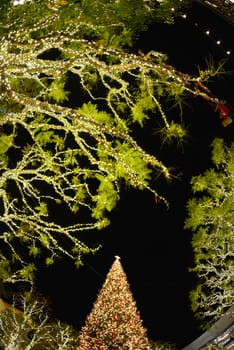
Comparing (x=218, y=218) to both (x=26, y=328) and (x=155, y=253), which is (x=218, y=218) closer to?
(x=155, y=253)

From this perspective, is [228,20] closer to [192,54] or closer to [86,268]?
[192,54]

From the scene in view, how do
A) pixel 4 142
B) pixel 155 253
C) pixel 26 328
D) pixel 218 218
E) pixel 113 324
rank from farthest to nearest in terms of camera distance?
pixel 155 253, pixel 113 324, pixel 26 328, pixel 218 218, pixel 4 142

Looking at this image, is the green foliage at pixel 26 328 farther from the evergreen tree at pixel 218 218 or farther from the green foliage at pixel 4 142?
the green foliage at pixel 4 142

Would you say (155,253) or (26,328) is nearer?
(26,328)

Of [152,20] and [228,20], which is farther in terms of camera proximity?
[228,20]

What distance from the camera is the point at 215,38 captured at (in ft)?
21.3

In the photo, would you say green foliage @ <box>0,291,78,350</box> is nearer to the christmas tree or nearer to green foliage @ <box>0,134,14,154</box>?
the christmas tree

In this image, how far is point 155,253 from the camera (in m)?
13.4

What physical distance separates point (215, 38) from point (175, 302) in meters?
9.50

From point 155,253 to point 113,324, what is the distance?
2.73m

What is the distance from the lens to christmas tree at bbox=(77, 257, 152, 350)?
1156 cm

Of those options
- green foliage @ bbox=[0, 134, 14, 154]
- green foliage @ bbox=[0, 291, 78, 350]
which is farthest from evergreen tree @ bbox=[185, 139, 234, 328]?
green foliage @ bbox=[0, 134, 14, 154]

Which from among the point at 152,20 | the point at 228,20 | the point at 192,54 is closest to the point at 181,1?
the point at 152,20

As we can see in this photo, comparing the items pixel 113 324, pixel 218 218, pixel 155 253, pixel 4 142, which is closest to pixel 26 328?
pixel 113 324
